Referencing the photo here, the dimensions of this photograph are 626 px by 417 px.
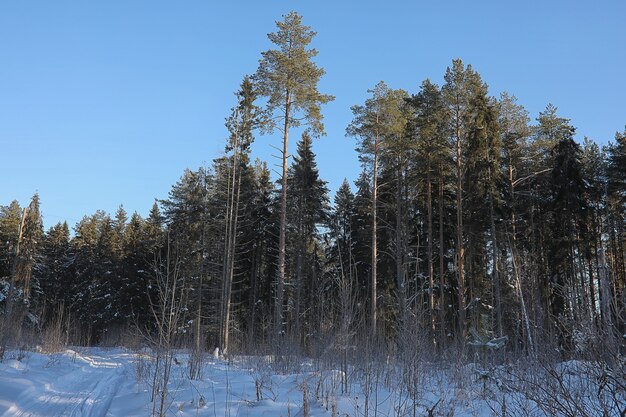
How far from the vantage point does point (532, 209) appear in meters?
28.9

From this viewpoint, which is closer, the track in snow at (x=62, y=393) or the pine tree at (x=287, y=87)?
the track in snow at (x=62, y=393)

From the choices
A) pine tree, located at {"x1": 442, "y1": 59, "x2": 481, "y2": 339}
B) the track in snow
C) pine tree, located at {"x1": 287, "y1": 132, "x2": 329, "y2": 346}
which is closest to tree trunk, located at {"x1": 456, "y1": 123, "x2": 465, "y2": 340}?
pine tree, located at {"x1": 442, "y1": 59, "x2": 481, "y2": 339}

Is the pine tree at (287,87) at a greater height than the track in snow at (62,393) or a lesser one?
greater

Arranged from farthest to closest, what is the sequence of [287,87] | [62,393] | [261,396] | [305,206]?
[305,206]
[287,87]
[62,393]
[261,396]

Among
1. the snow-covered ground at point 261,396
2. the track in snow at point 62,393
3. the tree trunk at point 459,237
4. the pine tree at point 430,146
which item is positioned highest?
the pine tree at point 430,146

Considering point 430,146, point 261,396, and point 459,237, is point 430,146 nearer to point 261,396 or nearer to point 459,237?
point 459,237

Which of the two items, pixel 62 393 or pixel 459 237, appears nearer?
pixel 62 393

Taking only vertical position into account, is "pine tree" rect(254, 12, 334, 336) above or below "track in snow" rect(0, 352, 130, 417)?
above

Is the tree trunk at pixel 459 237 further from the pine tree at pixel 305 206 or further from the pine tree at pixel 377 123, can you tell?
the pine tree at pixel 305 206

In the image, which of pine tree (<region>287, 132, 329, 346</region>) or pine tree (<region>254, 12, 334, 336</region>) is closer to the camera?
pine tree (<region>254, 12, 334, 336</region>)

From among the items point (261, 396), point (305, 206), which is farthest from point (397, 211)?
point (261, 396)

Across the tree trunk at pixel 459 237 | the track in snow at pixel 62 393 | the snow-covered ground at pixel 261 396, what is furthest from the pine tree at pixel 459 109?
the track in snow at pixel 62 393

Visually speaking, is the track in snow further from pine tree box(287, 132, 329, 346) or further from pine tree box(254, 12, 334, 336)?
pine tree box(287, 132, 329, 346)

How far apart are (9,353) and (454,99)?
2140 cm
